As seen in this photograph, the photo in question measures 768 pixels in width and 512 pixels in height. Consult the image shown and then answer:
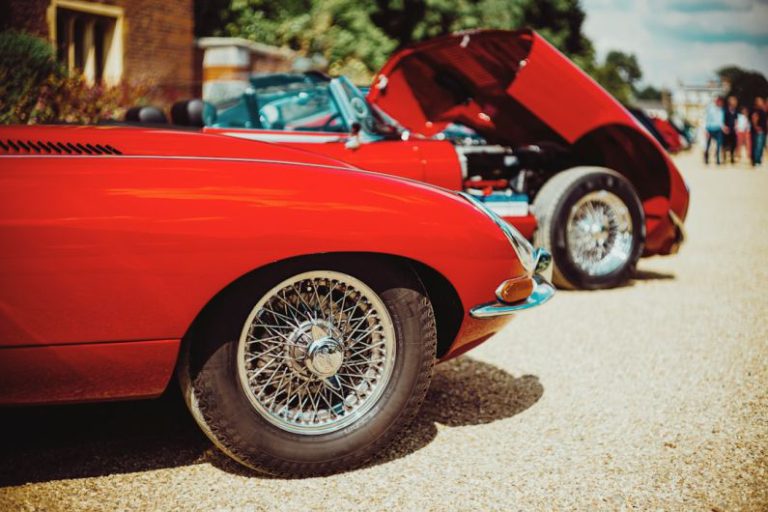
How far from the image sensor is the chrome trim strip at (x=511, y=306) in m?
2.68

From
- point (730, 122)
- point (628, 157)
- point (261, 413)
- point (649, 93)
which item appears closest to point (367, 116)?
point (628, 157)

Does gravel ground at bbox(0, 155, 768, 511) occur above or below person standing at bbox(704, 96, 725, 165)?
below

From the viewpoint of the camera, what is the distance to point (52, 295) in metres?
2.15

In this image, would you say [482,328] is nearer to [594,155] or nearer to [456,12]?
[594,155]

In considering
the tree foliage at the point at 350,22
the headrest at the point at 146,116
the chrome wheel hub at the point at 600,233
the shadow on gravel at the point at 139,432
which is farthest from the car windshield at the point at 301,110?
the tree foliage at the point at 350,22

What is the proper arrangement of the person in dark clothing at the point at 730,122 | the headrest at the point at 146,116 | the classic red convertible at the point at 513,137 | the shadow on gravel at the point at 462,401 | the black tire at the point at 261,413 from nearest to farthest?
the black tire at the point at 261,413, the shadow on gravel at the point at 462,401, the classic red convertible at the point at 513,137, the headrest at the point at 146,116, the person in dark clothing at the point at 730,122

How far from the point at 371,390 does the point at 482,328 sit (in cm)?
48

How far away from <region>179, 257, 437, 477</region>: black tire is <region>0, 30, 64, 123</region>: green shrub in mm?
3650

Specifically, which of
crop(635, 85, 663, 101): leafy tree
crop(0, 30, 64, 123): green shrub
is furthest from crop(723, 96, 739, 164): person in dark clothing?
crop(635, 85, 663, 101): leafy tree

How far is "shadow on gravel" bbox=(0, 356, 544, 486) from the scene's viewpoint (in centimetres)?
262

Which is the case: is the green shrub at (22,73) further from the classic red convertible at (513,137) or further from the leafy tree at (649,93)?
the leafy tree at (649,93)

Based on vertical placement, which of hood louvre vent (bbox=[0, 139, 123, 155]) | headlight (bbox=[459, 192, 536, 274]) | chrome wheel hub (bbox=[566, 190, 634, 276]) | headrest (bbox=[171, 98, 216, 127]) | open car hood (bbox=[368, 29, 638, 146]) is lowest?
chrome wheel hub (bbox=[566, 190, 634, 276])

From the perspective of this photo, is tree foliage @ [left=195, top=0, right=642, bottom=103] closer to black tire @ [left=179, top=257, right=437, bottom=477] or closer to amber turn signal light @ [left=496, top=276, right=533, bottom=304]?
amber turn signal light @ [left=496, top=276, right=533, bottom=304]

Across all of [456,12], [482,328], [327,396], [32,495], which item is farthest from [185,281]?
[456,12]
